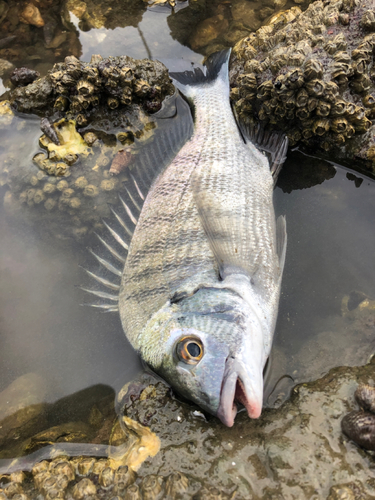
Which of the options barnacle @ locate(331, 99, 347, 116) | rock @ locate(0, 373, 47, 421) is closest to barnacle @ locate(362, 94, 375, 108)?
barnacle @ locate(331, 99, 347, 116)

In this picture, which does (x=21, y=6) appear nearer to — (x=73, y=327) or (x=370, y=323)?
(x=73, y=327)

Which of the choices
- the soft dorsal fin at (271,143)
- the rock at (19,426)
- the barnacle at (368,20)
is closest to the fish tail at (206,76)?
the soft dorsal fin at (271,143)

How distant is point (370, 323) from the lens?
2.82m

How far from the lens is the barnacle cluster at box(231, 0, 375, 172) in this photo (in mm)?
3113

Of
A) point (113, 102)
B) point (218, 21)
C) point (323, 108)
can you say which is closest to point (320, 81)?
point (323, 108)

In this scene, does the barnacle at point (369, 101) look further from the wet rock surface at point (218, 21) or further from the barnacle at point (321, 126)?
the wet rock surface at point (218, 21)

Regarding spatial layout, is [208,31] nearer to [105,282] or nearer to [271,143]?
[271,143]

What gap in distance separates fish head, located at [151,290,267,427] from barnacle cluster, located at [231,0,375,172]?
81.0 inches

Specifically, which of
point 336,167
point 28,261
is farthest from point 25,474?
point 336,167

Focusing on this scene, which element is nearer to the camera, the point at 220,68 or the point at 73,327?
the point at 73,327

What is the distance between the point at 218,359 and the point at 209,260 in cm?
88

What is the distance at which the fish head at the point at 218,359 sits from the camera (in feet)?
7.08

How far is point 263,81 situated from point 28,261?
3.07 m

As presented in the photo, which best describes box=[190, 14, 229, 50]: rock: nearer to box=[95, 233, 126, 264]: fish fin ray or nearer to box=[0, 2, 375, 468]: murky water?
box=[0, 2, 375, 468]: murky water
